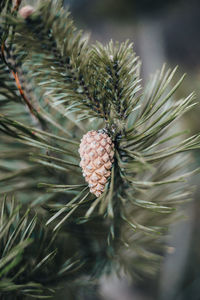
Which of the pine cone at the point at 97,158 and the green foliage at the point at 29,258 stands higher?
the pine cone at the point at 97,158

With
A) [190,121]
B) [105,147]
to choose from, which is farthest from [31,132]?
[190,121]

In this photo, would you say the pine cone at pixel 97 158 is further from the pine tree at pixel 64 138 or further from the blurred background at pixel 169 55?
the blurred background at pixel 169 55

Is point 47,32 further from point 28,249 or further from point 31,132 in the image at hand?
point 28,249

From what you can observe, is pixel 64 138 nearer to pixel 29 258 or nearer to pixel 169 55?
pixel 29 258

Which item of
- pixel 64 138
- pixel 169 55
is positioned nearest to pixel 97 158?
pixel 64 138

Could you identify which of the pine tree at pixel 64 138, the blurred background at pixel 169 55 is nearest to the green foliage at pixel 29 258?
the pine tree at pixel 64 138

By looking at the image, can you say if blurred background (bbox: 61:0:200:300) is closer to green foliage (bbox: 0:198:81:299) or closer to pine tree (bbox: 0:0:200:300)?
pine tree (bbox: 0:0:200:300)
